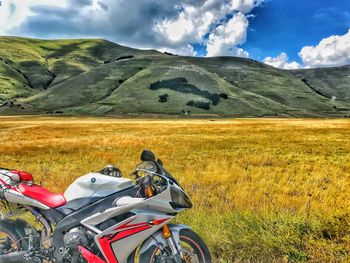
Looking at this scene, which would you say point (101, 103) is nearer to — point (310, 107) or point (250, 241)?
point (310, 107)

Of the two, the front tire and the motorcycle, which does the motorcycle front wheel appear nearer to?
the motorcycle

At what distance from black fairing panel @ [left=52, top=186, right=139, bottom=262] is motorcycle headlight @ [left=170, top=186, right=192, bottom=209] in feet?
1.71

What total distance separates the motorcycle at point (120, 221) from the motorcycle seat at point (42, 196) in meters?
0.02

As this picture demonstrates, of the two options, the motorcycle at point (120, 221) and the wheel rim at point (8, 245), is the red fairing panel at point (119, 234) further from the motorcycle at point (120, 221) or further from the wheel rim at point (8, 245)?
the wheel rim at point (8, 245)

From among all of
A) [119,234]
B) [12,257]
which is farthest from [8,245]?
[119,234]

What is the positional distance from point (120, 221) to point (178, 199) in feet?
2.72

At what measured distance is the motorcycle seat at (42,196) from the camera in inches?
222

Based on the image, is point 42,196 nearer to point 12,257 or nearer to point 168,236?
point 12,257

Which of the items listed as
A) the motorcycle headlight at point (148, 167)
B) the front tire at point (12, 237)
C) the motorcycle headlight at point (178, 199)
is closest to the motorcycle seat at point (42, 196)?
the front tire at point (12, 237)

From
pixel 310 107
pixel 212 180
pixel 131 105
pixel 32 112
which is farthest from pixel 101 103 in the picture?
pixel 212 180

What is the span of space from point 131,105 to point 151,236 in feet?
534

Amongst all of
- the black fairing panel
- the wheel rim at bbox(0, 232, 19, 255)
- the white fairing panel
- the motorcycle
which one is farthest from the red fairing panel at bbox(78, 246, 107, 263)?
the wheel rim at bbox(0, 232, 19, 255)

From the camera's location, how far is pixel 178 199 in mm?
5273

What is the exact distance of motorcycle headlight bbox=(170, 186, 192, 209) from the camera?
5242 mm
